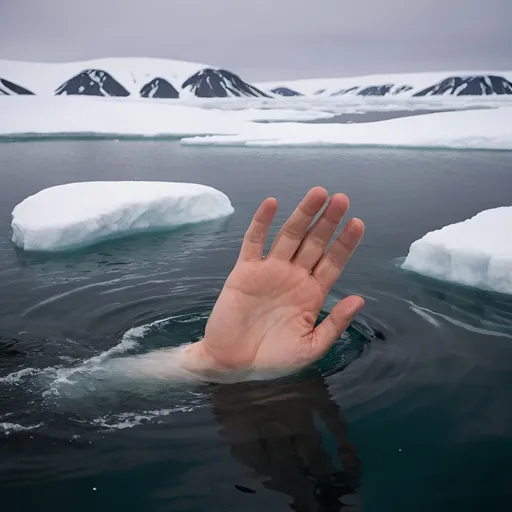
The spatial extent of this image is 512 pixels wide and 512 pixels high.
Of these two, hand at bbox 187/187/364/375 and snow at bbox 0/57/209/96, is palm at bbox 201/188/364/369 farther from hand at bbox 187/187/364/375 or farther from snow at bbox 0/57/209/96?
snow at bbox 0/57/209/96

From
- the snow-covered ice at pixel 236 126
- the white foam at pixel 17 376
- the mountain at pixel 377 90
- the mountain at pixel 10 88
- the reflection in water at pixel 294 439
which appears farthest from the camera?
the mountain at pixel 377 90

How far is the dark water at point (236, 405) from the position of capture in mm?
2477

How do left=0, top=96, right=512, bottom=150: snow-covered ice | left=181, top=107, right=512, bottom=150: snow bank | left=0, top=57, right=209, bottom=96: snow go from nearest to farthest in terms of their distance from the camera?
left=181, top=107, right=512, bottom=150: snow bank, left=0, top=96, right=512, bottom=150: snow-covered ice, left=0, top=57, right=209, bottom=96: snow

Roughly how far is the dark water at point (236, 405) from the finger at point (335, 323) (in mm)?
352

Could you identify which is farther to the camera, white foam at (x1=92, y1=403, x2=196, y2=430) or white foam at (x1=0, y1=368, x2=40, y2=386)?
white foam at (x1=0, y1=368, x2=40, y2=386)

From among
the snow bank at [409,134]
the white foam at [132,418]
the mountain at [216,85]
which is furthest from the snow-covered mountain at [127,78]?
the white foam at [132,418]

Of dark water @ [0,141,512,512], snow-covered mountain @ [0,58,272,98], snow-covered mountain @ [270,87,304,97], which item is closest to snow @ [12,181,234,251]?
dark water @ [0,141,512,512]

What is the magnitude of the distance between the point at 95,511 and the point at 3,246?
226 inches

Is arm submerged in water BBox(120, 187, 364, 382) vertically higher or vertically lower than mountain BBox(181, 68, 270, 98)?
lower

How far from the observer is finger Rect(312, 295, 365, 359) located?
3.12 meters

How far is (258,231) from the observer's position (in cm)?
299

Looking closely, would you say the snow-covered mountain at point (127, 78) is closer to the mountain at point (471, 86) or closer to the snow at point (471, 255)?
the mountain at point (471, 86)

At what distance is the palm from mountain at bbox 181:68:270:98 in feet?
372

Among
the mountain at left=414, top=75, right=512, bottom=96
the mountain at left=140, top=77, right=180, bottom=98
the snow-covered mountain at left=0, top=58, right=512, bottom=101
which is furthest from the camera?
the mountain at left=414, top=75, right=512, bottom=96
